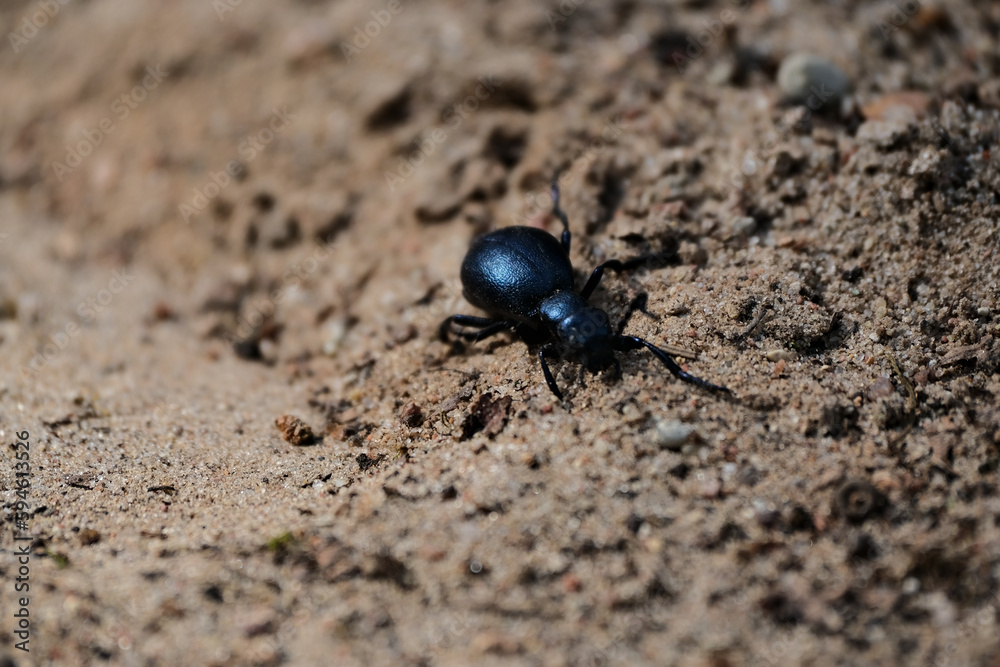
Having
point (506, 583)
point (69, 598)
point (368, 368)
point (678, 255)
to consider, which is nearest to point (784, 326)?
point (678, 255)

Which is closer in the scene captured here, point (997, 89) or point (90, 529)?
point (90, 529)

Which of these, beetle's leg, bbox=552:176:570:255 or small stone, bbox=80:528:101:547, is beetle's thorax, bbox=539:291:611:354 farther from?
small stone, bbox=80:528:101:547

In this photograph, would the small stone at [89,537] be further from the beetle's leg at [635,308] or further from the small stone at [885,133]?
the small stone at [885,133]

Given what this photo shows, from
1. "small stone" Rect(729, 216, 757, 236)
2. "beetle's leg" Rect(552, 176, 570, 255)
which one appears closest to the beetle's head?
"beetle's leg" Rect(552, 176, 570, 255)

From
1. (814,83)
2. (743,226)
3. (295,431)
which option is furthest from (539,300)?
(814,83)

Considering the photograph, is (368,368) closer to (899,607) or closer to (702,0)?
(899,607)

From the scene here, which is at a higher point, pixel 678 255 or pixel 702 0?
pixel 702 0

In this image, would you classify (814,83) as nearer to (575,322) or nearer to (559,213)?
(559,213)
